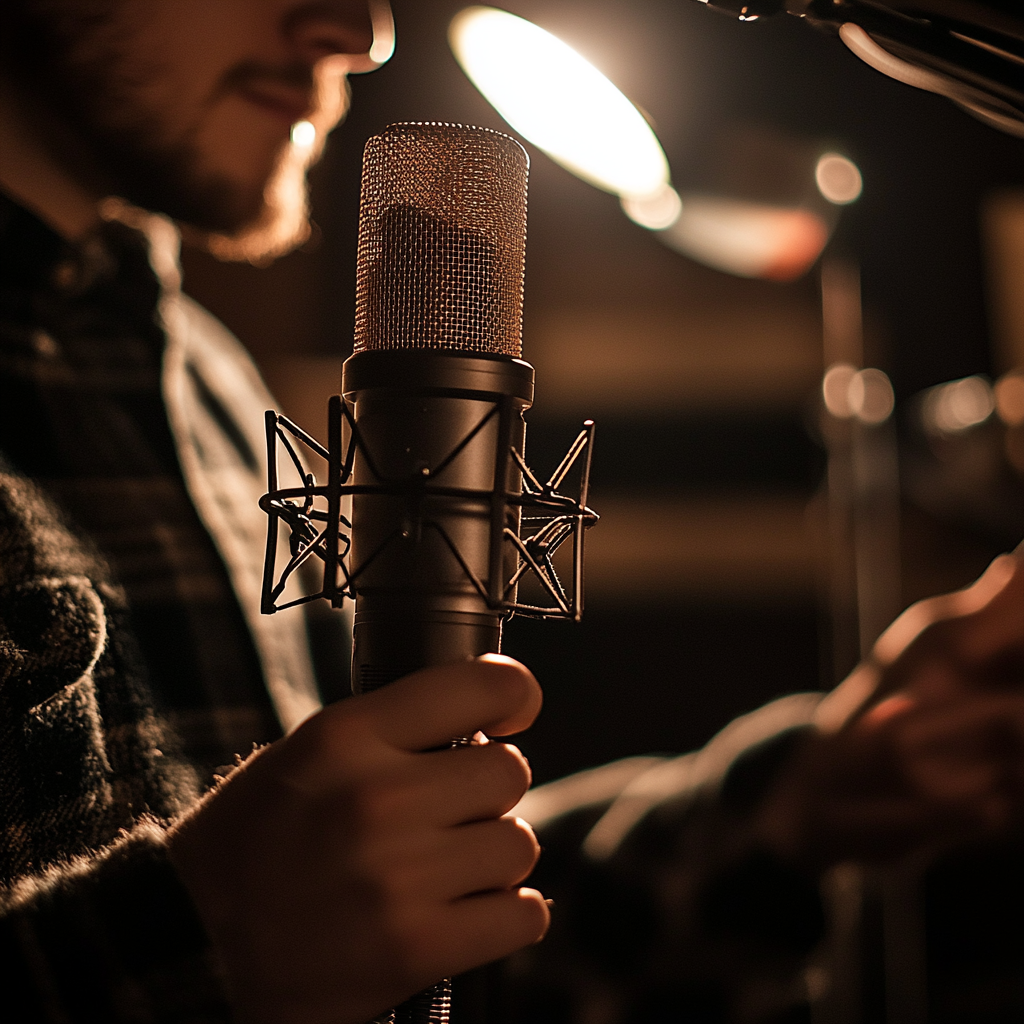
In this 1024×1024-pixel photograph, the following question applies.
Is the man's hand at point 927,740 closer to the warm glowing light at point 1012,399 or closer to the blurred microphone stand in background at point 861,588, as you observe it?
the blurred microphone stand in background at point 861,588

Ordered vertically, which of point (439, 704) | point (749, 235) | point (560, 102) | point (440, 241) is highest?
point (749, 235)

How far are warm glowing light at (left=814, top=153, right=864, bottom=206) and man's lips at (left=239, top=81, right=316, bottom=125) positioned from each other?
1123 millimetres

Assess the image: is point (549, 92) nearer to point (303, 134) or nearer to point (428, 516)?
point (303, 134)

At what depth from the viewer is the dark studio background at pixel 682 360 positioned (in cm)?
304

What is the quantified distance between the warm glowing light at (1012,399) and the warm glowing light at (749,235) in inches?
18.6

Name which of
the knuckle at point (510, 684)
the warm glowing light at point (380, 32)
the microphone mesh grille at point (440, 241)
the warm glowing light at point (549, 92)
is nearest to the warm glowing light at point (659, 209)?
the warm glowing light at point (549, 92)

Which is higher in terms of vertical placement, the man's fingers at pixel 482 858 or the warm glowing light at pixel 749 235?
the warm glowing light at pixel 749 235

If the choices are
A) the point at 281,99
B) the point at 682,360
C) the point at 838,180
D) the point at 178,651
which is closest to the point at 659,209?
the point at 838,180

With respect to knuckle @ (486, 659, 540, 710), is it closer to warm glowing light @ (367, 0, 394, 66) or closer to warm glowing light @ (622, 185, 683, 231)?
warm glowing light @ (367, 0, 394, 66)

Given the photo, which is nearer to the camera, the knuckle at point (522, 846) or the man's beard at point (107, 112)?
the knuckle at point (522, 846)

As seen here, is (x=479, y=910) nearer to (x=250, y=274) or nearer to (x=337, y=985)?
(x=337, y=985)

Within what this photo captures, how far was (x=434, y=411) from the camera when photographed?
0.47 m

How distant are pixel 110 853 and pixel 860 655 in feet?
6.24

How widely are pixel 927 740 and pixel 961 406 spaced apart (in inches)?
56.0
